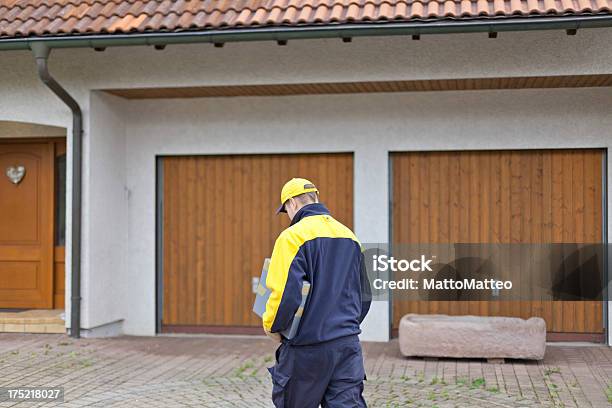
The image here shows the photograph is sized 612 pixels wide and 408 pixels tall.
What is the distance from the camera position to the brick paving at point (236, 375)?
732 centimetres

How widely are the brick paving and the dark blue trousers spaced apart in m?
2.24

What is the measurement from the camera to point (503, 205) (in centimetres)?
1036

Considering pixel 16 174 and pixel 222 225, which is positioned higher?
pixel 16 174

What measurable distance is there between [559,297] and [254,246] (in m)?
3.68

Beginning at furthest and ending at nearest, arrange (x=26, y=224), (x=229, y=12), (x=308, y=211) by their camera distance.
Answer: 1. (x=26, y=224)
2. (x=229, y=12)
3. (x=308, y=211)

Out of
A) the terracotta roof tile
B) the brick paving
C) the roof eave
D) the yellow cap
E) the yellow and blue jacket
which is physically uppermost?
the terracotta roof tile

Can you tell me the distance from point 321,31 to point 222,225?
314 centimetres

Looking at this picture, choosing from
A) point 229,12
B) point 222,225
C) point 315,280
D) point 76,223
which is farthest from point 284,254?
point 222,225

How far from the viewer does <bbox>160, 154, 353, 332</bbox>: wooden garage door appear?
35.3 ft

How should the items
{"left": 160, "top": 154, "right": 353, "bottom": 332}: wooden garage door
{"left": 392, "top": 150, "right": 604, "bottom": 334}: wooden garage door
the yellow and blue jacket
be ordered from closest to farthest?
1. the yellow and blue jacket
2. {"left": 392, "top": 150, "right": 604, "bottom": 334}: wooden garage door
3. {"left": 160, "top": 154, "right": 353, "bottom": 332}: wooden garage door

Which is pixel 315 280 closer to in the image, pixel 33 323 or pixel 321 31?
pixel 321 31

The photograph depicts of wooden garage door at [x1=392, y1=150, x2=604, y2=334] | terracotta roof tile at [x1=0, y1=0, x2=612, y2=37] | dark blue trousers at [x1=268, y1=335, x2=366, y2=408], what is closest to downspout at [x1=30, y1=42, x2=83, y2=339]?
terracotta roof tile at [x1=0, y1=0, x2=612, y2=37]

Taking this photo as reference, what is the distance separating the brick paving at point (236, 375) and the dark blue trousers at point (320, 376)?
2.24 metres

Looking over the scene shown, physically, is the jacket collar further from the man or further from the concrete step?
the concrete step
